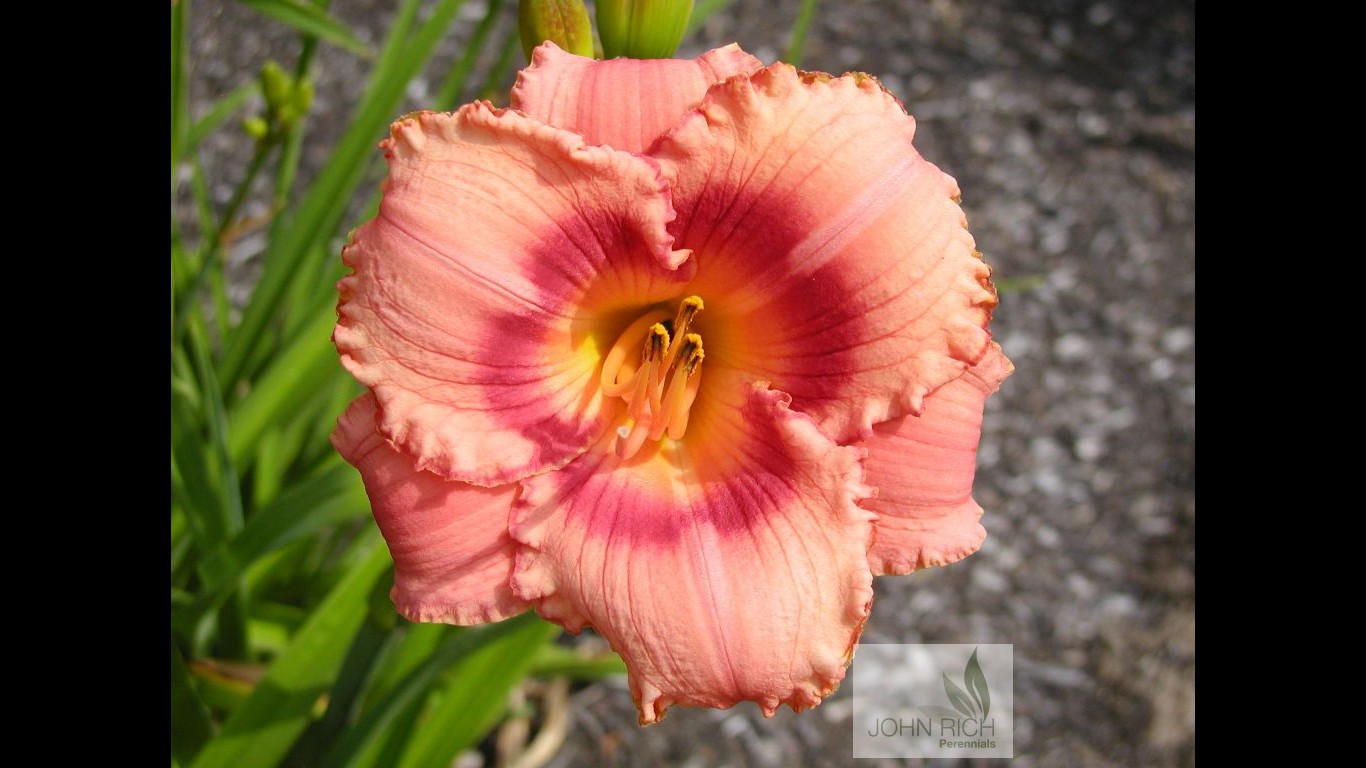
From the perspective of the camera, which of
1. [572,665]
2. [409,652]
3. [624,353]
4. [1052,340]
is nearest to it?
[624,353]

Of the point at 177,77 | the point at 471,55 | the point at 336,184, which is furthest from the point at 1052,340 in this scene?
the point at 177,77

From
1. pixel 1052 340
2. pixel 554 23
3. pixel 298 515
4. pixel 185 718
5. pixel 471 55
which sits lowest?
pixel 185 718

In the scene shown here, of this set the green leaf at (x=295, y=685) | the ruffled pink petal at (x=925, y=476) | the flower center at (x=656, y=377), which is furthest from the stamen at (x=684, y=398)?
the green leaf at (x=295, y=685)

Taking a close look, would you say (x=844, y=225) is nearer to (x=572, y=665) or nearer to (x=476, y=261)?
(x=476, y=261)

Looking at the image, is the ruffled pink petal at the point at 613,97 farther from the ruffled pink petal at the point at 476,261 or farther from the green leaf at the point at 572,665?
the green leaf at the point at 572,665

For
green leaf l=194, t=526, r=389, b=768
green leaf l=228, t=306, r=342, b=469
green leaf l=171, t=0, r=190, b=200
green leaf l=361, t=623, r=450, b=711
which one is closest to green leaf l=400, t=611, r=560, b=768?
green leaf l=361, t=623, r=450, b=711

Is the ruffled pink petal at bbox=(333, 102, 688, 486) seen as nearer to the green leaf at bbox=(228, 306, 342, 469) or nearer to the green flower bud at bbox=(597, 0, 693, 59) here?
the green flower bud at bbox=(597, 0, 693, 59)

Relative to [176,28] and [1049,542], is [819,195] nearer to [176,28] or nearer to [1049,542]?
[176,28]
